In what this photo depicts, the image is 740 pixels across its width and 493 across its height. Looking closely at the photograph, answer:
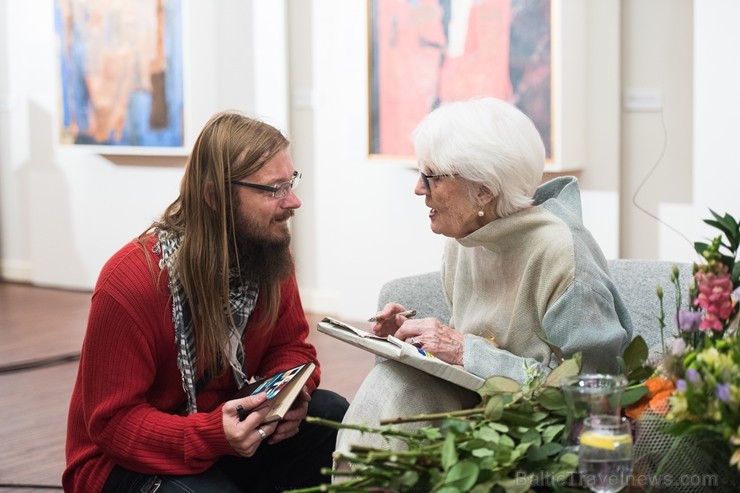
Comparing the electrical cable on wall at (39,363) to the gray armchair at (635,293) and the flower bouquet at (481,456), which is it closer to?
the gray armchair at (635,293)

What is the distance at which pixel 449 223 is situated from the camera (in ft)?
8.51

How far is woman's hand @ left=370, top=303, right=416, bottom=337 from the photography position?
2678 millimetres

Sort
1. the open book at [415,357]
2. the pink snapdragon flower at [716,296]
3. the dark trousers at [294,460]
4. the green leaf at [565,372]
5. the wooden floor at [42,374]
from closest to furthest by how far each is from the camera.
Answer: the pink snapdragon flower at [716,296] → the green leaf at [565,372] → the open book at [415,357] → the dark trousers at [294,460] → the wooden floor at [42,374]

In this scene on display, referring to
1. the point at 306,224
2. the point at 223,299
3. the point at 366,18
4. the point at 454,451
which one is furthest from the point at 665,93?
the point at 454,451

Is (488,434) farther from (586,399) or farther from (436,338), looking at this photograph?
(436,338)

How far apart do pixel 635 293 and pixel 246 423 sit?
3.56ft

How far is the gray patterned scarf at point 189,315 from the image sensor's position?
252 centimetres

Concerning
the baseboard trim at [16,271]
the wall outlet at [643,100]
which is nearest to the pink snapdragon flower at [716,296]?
the wall outlet at [643,100]

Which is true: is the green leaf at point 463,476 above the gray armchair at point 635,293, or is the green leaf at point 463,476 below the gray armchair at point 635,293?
below

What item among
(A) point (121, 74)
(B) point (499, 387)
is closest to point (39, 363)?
(A) point (121, 74)

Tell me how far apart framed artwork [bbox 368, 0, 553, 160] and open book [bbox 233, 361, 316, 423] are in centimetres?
335

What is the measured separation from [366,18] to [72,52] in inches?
112

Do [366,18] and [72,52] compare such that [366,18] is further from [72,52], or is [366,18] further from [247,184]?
[247,184]

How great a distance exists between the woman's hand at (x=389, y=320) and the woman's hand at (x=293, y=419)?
0.82ft
